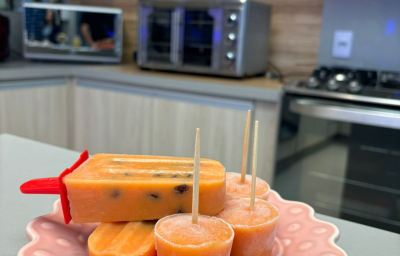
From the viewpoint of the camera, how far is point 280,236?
0.54 meters

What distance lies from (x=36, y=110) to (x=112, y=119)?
1.28 ft

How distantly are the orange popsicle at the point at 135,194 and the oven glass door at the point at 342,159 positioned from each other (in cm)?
102

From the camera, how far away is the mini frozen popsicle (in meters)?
0.47

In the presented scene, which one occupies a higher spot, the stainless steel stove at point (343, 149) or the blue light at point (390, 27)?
the blue light at point (390, 27)

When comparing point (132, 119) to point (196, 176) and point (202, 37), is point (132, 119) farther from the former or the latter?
point (196, 176)

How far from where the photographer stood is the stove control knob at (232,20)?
1.74 meters

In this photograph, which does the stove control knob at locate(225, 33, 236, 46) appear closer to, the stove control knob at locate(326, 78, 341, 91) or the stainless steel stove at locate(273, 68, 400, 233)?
the stainless steel stove at locate(273, 68, 400, 233)

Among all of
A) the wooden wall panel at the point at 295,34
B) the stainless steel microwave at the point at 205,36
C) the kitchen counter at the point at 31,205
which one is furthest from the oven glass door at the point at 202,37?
the kitchen counter at the point at 31,205

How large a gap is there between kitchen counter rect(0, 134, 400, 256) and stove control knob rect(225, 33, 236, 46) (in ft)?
3.42

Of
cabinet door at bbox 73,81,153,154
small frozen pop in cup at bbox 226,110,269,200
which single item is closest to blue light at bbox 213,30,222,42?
cabinet door at bbox 73,81,153,154

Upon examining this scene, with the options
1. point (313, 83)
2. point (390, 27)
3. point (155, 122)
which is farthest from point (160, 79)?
point (390, 27)

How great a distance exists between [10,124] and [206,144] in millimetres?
962

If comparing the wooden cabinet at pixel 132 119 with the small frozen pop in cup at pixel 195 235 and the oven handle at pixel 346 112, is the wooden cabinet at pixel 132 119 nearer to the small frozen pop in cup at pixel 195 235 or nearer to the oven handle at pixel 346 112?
the oven handle at pixel 346 112

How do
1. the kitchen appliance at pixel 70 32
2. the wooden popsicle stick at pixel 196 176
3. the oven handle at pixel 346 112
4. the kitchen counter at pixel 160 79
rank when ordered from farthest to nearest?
1. the kitchen appliance at pixel 70 32
2. the kitchen counter at pixel 160 79
3. the oven handle at pixel 346 112
4. the wooden popsicle stick at pixel 196 176
